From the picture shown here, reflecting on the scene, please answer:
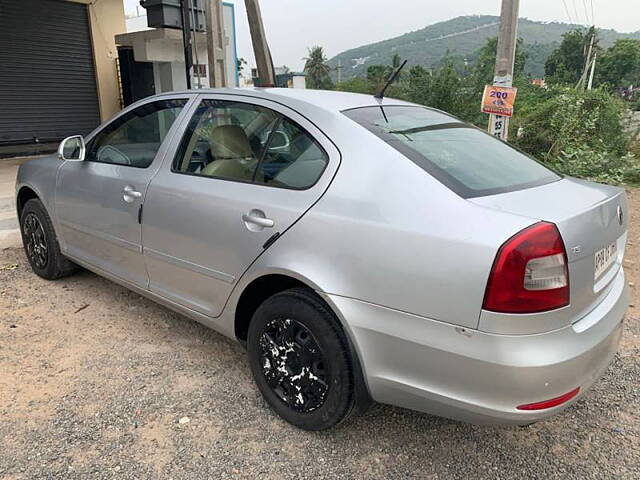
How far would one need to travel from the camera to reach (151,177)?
3.06 meters

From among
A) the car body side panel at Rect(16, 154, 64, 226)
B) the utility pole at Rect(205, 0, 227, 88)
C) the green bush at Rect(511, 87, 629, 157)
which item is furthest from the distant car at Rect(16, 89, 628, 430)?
the green bush at Rect(511, 87, 629, 157)

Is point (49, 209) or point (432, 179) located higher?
point (432, 179)

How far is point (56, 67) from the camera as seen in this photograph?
38.9 feet

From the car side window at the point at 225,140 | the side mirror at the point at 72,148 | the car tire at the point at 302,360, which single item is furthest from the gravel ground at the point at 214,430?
the side mirror at the point at 72,148

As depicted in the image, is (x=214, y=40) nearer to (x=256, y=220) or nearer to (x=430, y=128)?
(x=430, y=128)

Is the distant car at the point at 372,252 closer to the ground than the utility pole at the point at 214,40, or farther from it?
closer to the ground

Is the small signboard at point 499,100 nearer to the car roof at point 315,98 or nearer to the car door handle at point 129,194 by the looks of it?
the car roof at point 315,98

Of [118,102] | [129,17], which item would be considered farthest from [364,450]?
[129,17]

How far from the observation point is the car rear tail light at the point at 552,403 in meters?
1.84

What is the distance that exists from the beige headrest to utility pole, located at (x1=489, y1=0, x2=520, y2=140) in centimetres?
378

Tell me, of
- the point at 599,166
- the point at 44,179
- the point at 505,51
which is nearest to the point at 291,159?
the point at 44,179

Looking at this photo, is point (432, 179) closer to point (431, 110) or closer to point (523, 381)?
point (523, 381)

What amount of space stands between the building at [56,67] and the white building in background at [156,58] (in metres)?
0.43

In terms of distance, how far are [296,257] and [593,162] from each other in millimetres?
7679
